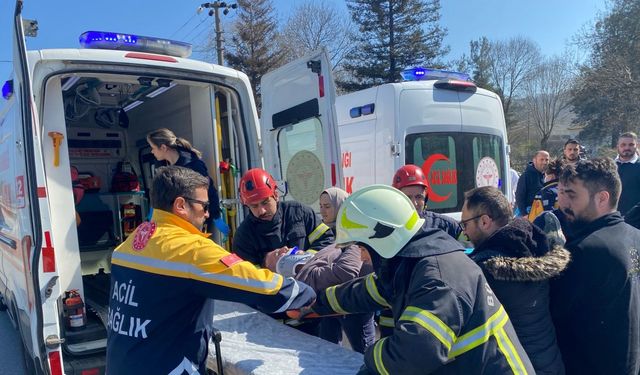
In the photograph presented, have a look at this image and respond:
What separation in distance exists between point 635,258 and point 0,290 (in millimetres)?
5548

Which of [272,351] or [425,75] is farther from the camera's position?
[425,75]

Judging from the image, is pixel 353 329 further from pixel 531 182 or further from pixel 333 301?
pixel 531 182

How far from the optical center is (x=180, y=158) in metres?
4.03

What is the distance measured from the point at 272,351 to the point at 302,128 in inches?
98.3

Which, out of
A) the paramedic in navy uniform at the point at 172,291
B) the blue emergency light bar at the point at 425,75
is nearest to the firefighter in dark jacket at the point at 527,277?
the paramedic in navy uniform at the point at 172,291

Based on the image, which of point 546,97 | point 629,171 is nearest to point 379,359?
point 629,171

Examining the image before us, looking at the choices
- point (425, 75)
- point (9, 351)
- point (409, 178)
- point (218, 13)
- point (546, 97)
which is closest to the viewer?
point (409, 178)

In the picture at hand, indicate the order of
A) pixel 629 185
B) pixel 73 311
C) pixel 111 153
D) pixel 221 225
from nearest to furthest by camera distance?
1. pixel 73 311
2. pixel 221 225
3. pixel 629 185
4. pixel 111 153

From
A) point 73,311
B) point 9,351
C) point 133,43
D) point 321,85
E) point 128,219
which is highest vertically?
point 133,43

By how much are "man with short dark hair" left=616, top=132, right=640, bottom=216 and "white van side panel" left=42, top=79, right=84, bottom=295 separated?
5.39m

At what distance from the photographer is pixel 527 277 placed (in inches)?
77.9

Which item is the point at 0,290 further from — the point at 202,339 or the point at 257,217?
the point at 202,339

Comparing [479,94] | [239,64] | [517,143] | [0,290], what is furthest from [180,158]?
[517,143]

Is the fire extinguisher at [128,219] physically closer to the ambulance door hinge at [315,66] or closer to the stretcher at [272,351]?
the ambulance door hinge at [315,66]
